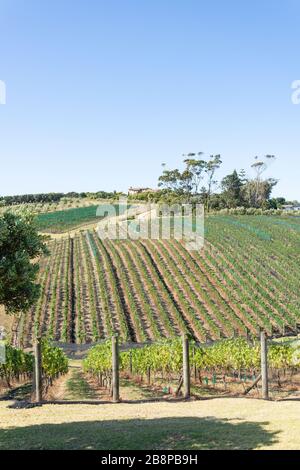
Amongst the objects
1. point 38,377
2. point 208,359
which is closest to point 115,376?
point 38,377

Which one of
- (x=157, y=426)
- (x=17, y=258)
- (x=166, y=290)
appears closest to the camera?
(x=17, y=258)

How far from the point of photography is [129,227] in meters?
69.2

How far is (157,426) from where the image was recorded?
10.6 m

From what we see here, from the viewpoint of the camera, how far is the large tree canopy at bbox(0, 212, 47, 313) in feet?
34.4

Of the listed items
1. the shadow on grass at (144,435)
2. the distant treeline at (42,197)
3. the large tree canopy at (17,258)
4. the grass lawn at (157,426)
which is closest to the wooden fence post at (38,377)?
the grass lawn at (157,426)

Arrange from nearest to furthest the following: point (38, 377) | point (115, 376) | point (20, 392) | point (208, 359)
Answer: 1. point (38, 377)
2. point (115, 376)
3. point (20, 392)
4. point (208, 359)

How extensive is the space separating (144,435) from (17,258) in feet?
14.6

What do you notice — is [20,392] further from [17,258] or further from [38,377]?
[17,258]

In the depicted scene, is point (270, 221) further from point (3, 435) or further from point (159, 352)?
point (3, 435)

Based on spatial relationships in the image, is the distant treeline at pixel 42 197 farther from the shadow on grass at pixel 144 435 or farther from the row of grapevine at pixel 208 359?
the shadow on grass at pixel 144 435

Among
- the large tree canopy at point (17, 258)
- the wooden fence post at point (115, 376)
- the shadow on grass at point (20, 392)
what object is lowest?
the shadow on grass at point (20, 392)

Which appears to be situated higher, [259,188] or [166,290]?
[259,188]

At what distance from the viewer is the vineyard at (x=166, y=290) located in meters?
33.7

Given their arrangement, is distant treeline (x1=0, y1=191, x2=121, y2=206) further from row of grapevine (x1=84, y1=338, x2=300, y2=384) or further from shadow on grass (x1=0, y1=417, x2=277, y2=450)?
shadow on grass (x1=0, y1=417, x2=277, y2=450)
